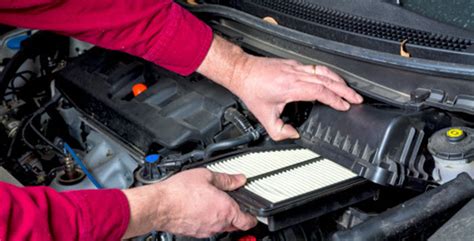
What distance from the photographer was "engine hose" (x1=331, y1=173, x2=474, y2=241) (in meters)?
1.08

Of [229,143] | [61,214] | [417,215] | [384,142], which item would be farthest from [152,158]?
[417,215]

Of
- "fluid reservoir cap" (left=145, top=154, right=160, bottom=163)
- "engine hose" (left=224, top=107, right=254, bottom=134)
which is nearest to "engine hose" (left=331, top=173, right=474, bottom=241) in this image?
"engine hose" (left=224, top=107, right=254, bottom=134)

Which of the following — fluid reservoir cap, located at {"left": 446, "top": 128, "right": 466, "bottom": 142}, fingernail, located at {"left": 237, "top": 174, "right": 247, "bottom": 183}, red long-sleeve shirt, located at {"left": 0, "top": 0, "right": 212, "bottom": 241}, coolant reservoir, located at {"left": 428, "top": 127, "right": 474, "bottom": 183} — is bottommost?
fingernail, located at {"left": 237, "top": 174, "right": 247, "bottom": 183}

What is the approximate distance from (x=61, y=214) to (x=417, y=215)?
2.11 feet

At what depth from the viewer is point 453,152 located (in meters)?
1.22

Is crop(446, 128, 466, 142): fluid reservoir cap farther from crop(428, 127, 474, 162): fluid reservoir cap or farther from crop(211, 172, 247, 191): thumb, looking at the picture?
crop(211, 172, 247, 191): thumb

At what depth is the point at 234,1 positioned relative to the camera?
1834 mm

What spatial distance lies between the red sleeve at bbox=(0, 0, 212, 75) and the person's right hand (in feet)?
1.42

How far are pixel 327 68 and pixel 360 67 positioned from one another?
0.08 metres

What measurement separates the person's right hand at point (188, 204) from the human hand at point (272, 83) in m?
0.26

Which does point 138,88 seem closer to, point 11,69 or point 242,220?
point 11,69

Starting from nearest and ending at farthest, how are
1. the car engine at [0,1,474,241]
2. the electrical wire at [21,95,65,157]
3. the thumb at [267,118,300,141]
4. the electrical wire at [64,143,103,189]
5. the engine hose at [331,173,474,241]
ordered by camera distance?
the engine hose at [331,173,474,241] < the car engine at [0,1,474,241] < the thumb at [267,118,300,141] < the electrical wire at [64,143,103,189] < the electrical wire at [21,95,65,157]

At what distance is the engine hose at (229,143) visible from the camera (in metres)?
1.50

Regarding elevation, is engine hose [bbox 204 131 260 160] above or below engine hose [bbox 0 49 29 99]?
above
